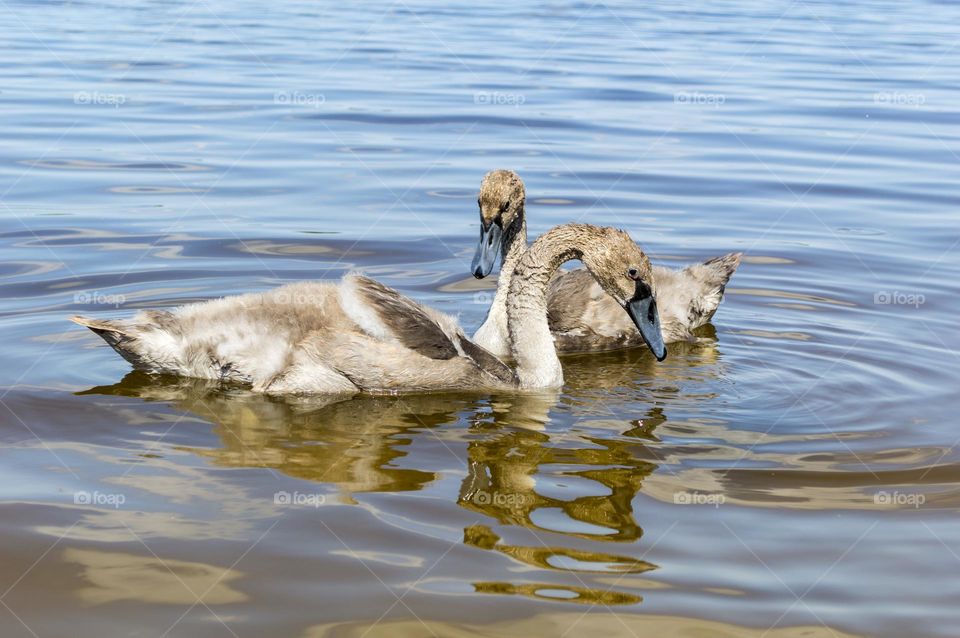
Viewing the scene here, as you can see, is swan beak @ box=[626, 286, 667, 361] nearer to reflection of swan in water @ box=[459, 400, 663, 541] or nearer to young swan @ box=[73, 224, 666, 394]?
young swan @ box=[73, 224, 666, 394]

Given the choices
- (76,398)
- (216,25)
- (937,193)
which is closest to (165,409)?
(76,398)

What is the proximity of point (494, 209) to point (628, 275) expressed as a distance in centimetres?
161

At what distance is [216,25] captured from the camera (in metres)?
28.0

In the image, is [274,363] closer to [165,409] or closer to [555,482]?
[165,409]

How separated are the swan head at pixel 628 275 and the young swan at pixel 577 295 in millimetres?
1113

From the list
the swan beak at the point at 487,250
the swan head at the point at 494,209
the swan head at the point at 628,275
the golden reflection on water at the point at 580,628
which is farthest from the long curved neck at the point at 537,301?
the golden reflection on water at the point at 580,628

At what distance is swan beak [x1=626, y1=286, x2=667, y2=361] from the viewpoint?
862cm

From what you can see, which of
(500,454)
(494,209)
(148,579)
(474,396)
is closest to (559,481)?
(500,454)

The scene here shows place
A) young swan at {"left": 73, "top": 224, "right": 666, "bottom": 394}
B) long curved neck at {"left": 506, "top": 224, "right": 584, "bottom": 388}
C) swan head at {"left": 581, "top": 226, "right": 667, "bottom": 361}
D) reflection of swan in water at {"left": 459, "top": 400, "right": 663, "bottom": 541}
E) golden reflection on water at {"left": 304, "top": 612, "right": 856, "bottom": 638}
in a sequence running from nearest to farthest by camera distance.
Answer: golden reflection on water at {"left": 304, "top": 612, "right": 856, "bottom": 638} → reflection of swan in water at {"left": 459, "top": 400, "right": 663, "bottom": 541} → young swan at {"left": 73, "top": 224, "right": 666, "bottom": 394} → swan head at {"left": 581, "top": 226, "right": 667, "bottom": 361} → long curved neck at {"left": 506, "top": 224, "right": 584, "bottom": 388}

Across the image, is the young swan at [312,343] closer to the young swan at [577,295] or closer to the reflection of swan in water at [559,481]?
the reflection of swan in water at [559,481]

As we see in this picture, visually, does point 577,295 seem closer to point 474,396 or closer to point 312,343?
point 474,396

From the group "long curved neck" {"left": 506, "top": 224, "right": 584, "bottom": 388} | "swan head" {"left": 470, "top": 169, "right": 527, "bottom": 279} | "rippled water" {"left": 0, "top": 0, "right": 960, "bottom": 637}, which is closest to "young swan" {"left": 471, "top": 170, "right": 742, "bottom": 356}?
"swan head" {"left": 470, "top": 169, "right": 527, "bottom": 279}

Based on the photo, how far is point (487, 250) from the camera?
9.72 metres

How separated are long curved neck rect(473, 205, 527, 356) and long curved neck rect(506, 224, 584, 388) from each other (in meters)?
0.18
